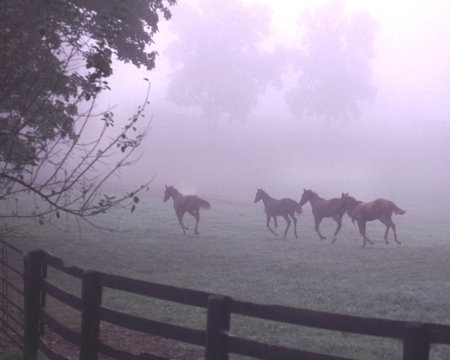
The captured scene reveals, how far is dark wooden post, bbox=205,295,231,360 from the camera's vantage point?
14.6 feet

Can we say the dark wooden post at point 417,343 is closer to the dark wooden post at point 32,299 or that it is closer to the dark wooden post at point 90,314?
the dark wooden post at point 90,314

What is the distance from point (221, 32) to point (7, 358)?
231 ft

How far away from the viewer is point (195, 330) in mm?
4715

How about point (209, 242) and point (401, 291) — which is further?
point (209, 242)

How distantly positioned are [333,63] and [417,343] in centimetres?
7466

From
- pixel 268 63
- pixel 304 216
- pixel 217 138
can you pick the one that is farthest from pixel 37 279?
pixel 268 63

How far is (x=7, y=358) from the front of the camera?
6969mm

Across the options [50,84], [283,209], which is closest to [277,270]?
[283,209]

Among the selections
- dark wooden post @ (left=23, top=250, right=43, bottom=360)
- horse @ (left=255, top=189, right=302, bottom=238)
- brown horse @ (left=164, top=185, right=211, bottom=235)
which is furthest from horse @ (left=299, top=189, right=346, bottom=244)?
dark wooden post @ (left=23, top=250, right=43, bottom=360)

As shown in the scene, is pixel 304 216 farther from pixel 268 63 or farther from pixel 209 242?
pixel 268 63

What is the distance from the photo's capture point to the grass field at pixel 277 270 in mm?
8797

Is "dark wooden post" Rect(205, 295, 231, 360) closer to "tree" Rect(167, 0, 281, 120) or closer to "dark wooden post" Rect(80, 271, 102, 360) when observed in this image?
"dark wooden post" Rect(80, 271, 102, 360)

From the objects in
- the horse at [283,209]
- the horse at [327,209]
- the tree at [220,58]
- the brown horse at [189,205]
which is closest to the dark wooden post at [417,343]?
the horse at [327,209]

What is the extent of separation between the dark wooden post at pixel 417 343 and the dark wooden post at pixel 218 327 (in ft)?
5.08
